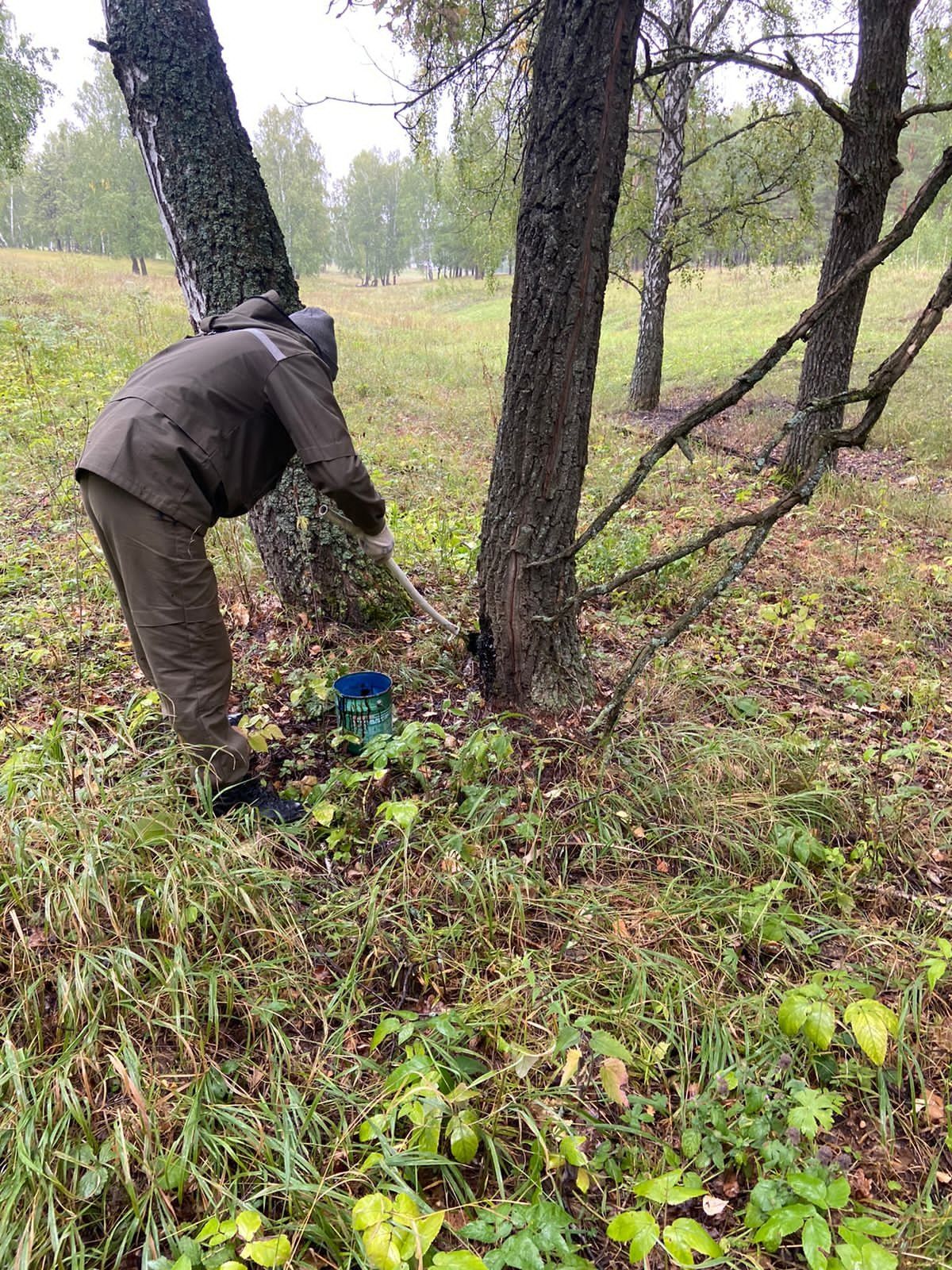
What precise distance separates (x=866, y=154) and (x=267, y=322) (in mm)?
5316

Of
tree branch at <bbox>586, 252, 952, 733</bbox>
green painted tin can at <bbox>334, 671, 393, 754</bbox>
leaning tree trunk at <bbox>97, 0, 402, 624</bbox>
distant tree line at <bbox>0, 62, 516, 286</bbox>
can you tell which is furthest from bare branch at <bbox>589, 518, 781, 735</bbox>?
distant tree line at <bbox>0, 62, 516, 286</bbox>

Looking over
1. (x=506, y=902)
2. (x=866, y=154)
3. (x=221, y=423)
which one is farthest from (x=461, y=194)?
(x=506, y=902)

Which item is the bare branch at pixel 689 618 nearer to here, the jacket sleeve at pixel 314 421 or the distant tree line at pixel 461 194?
the jacket sleeve at pixel 314 421

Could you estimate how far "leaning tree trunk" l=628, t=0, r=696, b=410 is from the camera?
782cm

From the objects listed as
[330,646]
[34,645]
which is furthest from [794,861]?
[34,645]

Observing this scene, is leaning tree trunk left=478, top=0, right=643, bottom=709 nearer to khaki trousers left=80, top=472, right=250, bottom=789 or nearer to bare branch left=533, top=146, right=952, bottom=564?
bare branch left=533, top=146, right=952, bottom=564

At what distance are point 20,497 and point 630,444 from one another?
586 cm

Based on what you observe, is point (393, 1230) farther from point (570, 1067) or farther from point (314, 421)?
point (314, 421)

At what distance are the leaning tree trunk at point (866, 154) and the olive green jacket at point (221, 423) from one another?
12.8 ft

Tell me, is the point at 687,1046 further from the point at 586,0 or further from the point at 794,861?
the point at 586,0

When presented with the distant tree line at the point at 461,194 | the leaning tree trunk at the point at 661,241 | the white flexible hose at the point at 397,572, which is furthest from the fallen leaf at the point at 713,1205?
the leaning tree trunk at the point at 661,241

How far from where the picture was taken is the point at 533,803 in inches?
104

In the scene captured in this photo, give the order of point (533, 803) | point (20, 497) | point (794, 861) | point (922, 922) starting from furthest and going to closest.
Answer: point (20, 497) → point (533, 803) → point (794, 861) → point (922, 922)

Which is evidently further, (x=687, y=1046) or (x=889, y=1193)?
(x=687, y=1046)
